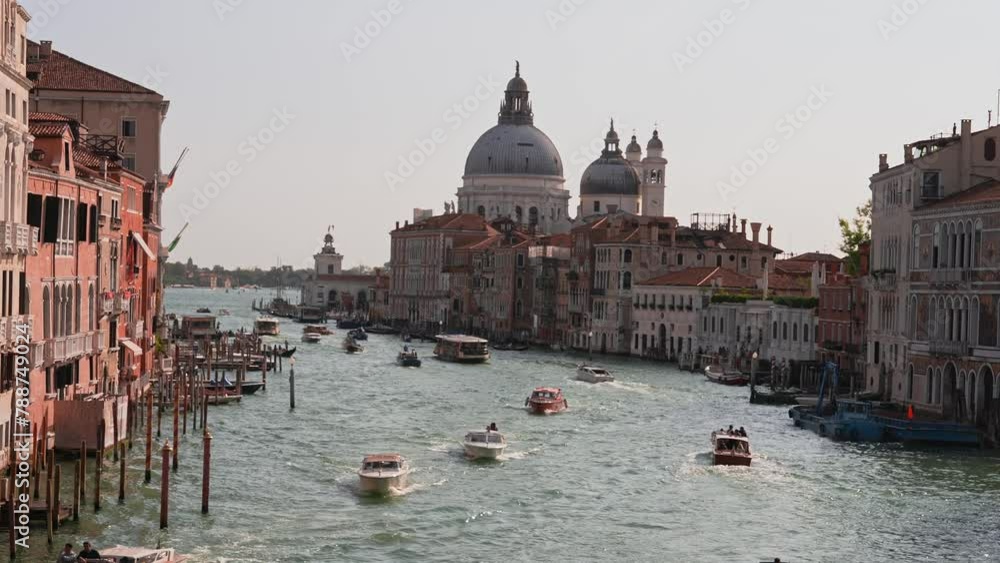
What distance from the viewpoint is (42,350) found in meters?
24.6

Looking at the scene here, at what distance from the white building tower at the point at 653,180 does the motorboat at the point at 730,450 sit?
247 ft

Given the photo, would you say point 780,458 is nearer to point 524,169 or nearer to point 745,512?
point 745,512

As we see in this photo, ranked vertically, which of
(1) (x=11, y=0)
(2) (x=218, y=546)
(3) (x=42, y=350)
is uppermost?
(1) (x=11, y=0)

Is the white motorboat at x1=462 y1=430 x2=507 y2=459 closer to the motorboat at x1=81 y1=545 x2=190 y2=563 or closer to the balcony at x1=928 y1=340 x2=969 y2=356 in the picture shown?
the balcony at x1=928 y1=340 x2=969 y2=356

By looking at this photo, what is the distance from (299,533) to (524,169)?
92288 mm

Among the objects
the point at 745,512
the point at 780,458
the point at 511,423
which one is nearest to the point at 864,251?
the point at 511,423

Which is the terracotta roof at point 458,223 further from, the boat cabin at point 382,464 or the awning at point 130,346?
the boat cabin at point 382,464

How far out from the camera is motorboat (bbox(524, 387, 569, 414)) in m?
→ 42.0

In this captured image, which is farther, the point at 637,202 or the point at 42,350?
the point at 637,202

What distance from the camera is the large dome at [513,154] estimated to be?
377ft

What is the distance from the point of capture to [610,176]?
106m

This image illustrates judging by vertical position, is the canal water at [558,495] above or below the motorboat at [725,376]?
below

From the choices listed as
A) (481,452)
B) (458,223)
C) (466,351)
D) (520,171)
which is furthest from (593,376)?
(520,171)

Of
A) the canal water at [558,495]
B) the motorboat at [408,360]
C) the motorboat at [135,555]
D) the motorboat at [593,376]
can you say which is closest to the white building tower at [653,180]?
the motorboat at [408,360]
